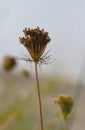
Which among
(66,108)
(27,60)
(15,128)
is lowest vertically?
(15,128)

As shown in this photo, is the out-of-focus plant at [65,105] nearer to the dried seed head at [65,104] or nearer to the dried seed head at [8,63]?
the dried seed head at [65,104]

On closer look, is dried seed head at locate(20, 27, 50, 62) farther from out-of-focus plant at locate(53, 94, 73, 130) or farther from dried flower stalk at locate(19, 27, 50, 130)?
out-of-focus plant at locate(53, 94, 73, 130)

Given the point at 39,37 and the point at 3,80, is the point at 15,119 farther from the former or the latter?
the point at 39,37

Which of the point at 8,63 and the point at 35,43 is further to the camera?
the point at 8,63

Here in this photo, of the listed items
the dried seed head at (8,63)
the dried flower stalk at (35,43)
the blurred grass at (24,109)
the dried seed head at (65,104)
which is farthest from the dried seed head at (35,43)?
the dried seed head at (8,63)

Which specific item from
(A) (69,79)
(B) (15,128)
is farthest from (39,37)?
(A) (69,79)

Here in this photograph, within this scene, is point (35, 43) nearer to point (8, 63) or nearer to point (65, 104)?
point (65, 104)

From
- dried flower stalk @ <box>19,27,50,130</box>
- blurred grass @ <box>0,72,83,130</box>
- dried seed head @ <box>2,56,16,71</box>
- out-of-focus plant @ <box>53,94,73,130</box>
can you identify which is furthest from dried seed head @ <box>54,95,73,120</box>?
dried seed head @ <box>2,56,16,71</box>

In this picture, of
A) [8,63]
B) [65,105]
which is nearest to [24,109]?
[8,63]
